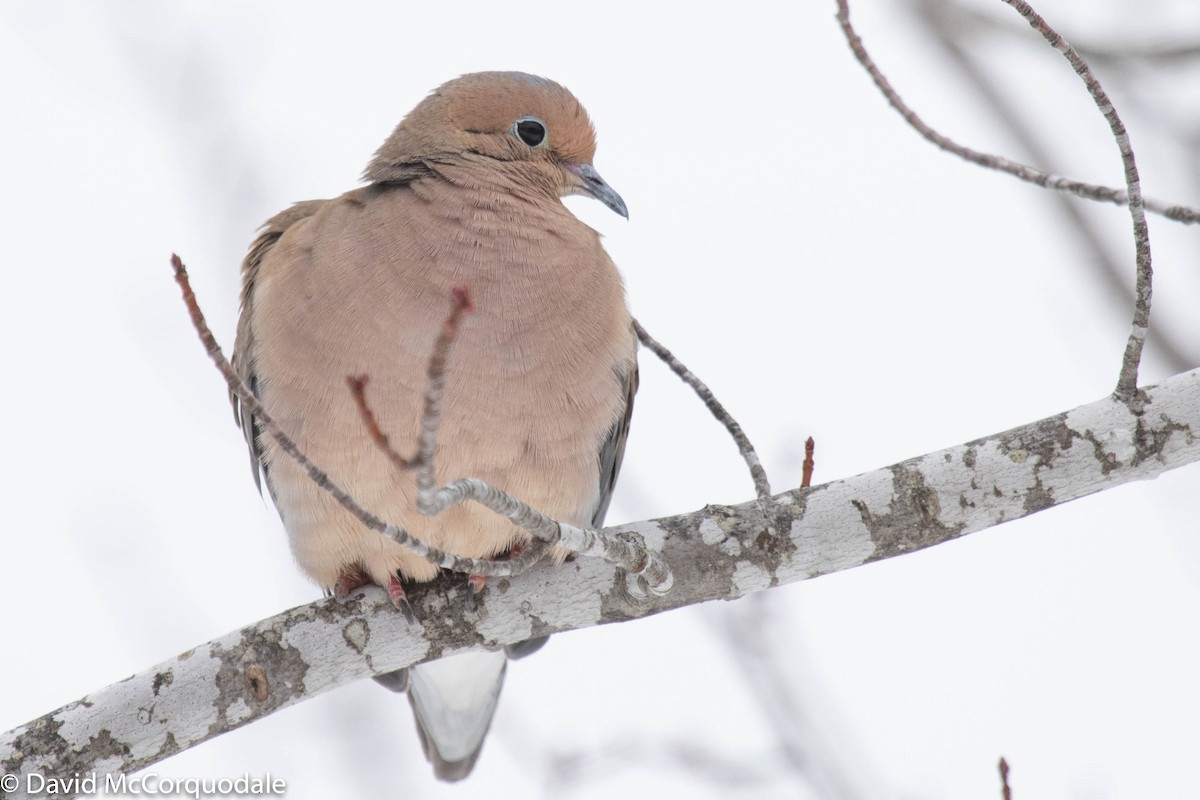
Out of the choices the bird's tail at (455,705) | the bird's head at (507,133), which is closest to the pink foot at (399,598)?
the bird's tail at (455,705)

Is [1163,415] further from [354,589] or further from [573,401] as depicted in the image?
[354,589]

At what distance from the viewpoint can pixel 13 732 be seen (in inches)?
107

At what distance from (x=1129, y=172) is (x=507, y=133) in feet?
6.77

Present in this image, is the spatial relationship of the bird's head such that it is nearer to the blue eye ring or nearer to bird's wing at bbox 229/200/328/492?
the blue eye ring

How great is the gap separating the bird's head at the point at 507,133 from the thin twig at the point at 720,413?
0.88m

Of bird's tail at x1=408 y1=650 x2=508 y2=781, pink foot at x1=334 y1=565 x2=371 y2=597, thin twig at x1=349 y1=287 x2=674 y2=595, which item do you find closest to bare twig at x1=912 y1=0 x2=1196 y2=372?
thin twig at x1=349 y1=287 x2=674 y2=595

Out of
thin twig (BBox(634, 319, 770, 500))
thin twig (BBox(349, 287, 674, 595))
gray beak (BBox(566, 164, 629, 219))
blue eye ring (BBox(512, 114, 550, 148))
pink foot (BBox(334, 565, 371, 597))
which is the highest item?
blue eye ring (BBox(512, 114, 550, 148))

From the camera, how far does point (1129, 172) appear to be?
2.43 meters

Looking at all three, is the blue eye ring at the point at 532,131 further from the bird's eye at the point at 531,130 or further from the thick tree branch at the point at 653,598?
the thick tree branch at the point at 653,598

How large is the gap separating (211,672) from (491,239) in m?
1.34

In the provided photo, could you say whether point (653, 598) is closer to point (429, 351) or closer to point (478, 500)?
point (429, 351)

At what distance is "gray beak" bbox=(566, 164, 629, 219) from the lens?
4.02 m

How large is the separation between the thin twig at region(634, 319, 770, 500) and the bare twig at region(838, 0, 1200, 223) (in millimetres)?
858

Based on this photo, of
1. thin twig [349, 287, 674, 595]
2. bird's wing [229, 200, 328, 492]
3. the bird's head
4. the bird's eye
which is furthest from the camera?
the bird's eye
